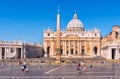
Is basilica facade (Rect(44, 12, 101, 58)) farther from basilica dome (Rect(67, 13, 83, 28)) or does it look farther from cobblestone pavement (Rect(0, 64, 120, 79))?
cobblestone pavement (Rect(0, 64, 120, 79))

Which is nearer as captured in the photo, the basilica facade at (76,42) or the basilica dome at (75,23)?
the basilica facade at (76,42)

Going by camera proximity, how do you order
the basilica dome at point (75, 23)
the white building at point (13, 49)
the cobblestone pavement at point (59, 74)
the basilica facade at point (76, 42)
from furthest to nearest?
the basilica dome at point (75, 23)
the basilica facade at point (76, 42)
the white building at point (13, 49)
the cobblestone pavement at point (59, 74)

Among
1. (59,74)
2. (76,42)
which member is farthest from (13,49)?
(59,74)

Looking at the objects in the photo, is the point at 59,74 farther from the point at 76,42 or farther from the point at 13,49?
the point at 76,42

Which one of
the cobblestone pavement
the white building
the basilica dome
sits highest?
the basilica dome

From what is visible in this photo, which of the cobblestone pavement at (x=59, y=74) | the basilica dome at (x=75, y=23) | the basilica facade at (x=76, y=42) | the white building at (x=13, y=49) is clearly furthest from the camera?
the basilica dome at (x=75, y=23)

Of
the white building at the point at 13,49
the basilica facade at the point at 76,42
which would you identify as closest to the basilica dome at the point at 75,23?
the basilica facade at the point at 76,42

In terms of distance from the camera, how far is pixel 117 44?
3989 inches

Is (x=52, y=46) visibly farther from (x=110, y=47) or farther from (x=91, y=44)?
(x=110, y=47)

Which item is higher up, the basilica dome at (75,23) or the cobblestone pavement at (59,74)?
the basilica dome at (75,23)

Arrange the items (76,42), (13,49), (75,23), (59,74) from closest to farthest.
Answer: (59,74)
(13,49)
(76,42)
(75,23)

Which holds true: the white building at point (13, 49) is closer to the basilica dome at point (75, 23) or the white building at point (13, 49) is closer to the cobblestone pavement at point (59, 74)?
the basilica dome at point (75, 23)

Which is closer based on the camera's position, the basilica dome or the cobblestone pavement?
the cobblestone pavement

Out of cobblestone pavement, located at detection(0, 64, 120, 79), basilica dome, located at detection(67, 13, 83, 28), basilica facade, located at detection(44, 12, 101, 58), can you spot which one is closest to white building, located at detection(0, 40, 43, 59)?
basilica facade, located at detection(44, 12, 101, 58)
